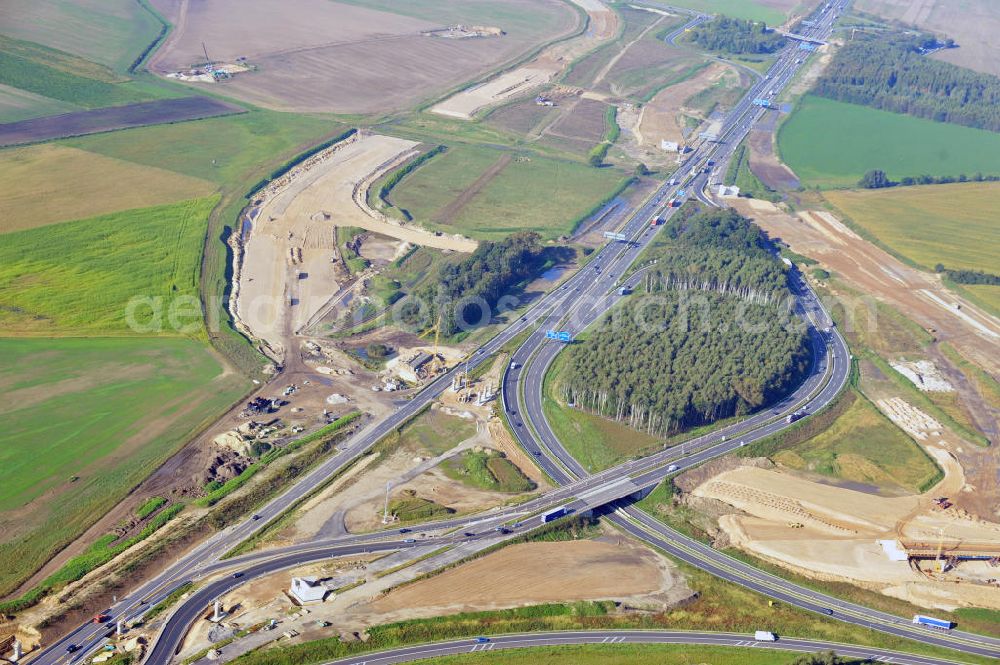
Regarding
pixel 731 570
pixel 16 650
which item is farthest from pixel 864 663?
pixel 16 650

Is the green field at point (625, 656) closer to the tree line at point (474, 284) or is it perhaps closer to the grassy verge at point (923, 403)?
the grassy verge at point (923, 403)

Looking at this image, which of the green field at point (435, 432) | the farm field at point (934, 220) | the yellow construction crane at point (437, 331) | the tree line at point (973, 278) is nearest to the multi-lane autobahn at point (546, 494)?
the green field at point (435, 432)

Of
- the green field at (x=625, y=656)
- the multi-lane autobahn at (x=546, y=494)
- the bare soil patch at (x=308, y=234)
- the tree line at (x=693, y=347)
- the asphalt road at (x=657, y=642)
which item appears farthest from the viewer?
the bare soil patch at (x=308, y=234)

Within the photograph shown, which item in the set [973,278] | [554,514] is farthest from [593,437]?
[973,278]

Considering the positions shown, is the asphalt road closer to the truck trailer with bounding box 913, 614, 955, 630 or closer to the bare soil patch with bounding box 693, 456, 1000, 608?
the truck trailer with bounding box 913, 614, 955, 630

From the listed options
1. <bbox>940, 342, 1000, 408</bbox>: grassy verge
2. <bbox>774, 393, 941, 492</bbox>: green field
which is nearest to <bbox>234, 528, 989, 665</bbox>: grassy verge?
<bbox>774, 393, 941, 492</bbox>: green field

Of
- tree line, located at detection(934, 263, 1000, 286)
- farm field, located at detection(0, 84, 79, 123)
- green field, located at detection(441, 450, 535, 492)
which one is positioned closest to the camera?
green field, located at detection(441, 450, 535, 492)
